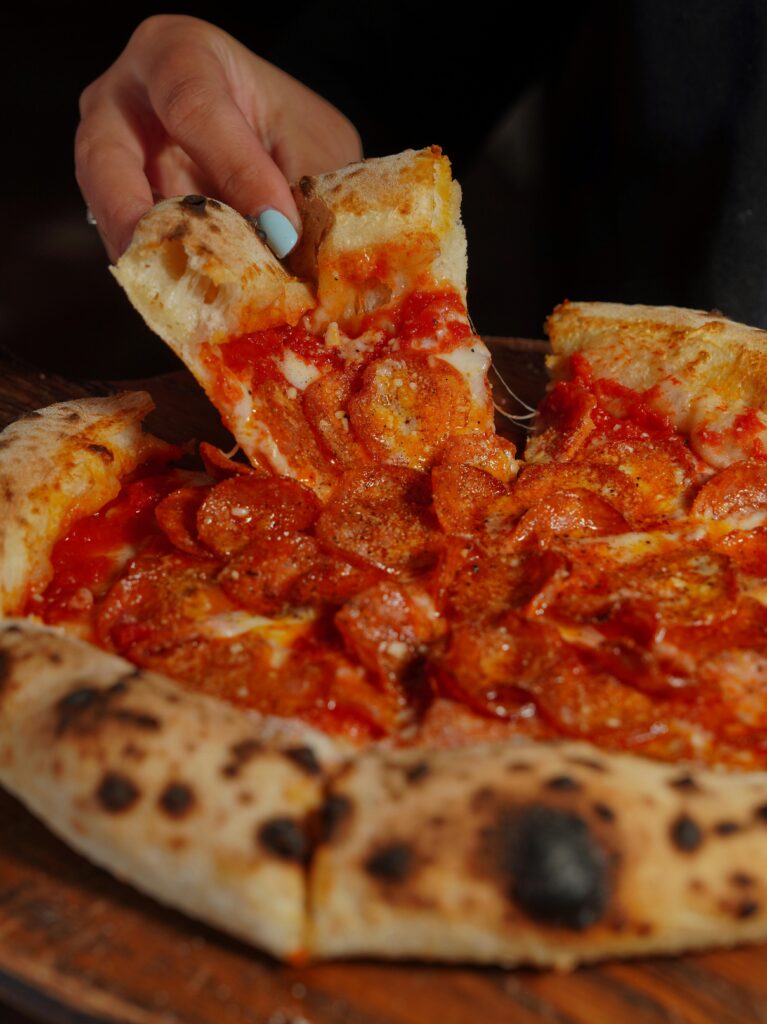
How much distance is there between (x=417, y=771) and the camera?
5.51 ft

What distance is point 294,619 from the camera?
2.13 m

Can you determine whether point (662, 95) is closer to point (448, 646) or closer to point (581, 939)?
point (448, 646)

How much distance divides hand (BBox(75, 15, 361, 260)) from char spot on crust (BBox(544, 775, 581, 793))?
1759mm

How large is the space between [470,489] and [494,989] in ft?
4.12

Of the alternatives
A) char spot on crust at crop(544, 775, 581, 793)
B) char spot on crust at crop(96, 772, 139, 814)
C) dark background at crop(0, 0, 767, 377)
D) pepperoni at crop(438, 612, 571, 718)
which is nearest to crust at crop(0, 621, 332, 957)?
char spot on crust at crop(96, 772, 139, 814)

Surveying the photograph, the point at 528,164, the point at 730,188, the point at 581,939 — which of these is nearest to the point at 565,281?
the point at 528,164

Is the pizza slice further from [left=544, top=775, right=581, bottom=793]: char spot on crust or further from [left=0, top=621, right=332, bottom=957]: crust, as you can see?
[left=544, top=775, right=581, bottom=793]: char spot on crust

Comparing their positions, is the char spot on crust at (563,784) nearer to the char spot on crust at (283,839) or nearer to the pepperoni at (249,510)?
the char spot on crust at (283,839)

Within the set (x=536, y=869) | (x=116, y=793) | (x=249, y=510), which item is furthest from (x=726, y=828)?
(x=249, y=510)

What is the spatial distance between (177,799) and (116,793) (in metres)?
0.11

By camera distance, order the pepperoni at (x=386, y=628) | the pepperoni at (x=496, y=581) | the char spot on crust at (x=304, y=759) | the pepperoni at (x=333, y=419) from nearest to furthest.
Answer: the char spot on crust at (x=304, y=759), the pepperoni at (x=386, y=628), the pepperoni at (x=496, y=581), the pepperoni at (x=333, y=419)

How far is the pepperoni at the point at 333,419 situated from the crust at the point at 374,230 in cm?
26

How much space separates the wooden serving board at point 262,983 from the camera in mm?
1464

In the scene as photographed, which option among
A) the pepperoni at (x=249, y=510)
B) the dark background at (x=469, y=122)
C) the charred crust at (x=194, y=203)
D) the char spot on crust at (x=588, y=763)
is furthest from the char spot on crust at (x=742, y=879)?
the dark background at (x=469, y=122)
